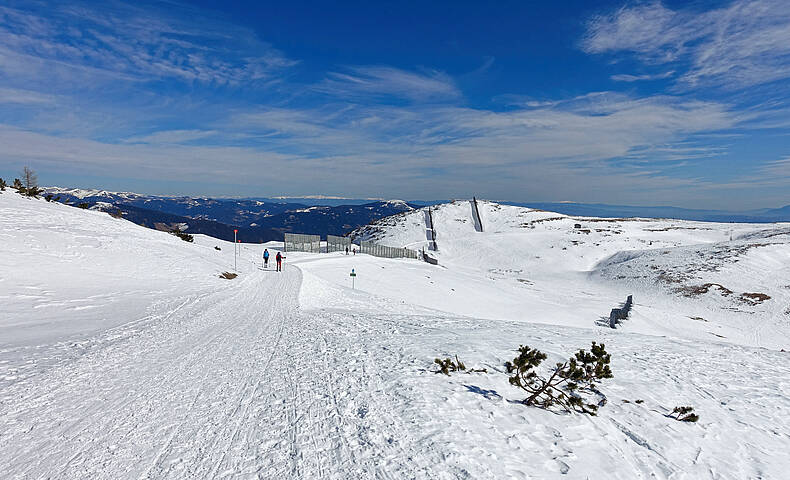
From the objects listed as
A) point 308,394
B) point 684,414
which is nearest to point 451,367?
point 308,394

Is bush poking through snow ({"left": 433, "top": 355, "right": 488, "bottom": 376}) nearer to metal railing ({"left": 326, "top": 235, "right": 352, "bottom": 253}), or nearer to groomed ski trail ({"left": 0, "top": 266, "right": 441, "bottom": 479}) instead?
groomed ski trail ({"left": 0, "top": 266, "right": 441, "bottom": 479})

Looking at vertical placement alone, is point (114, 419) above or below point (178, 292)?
above

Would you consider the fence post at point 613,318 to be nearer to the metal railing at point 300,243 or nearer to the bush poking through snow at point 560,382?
the bush poking through snow at point 560,382

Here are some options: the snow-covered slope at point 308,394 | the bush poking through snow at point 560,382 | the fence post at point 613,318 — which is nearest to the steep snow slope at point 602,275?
the fence post at point 613,318

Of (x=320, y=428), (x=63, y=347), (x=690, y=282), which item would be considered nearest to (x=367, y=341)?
(x=320, y=428)

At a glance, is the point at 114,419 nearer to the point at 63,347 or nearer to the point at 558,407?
the point at 63,347

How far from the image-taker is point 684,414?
245 inches

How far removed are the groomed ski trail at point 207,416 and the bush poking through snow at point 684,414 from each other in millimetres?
4661

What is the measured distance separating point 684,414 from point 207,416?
25.3 feet

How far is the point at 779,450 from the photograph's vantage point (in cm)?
535

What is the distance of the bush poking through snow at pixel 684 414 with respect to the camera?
593cm

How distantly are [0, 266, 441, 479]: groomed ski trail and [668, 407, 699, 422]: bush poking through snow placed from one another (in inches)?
183

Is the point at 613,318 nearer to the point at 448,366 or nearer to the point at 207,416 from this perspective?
the point at 448,366

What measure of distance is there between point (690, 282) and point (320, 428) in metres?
41.4
